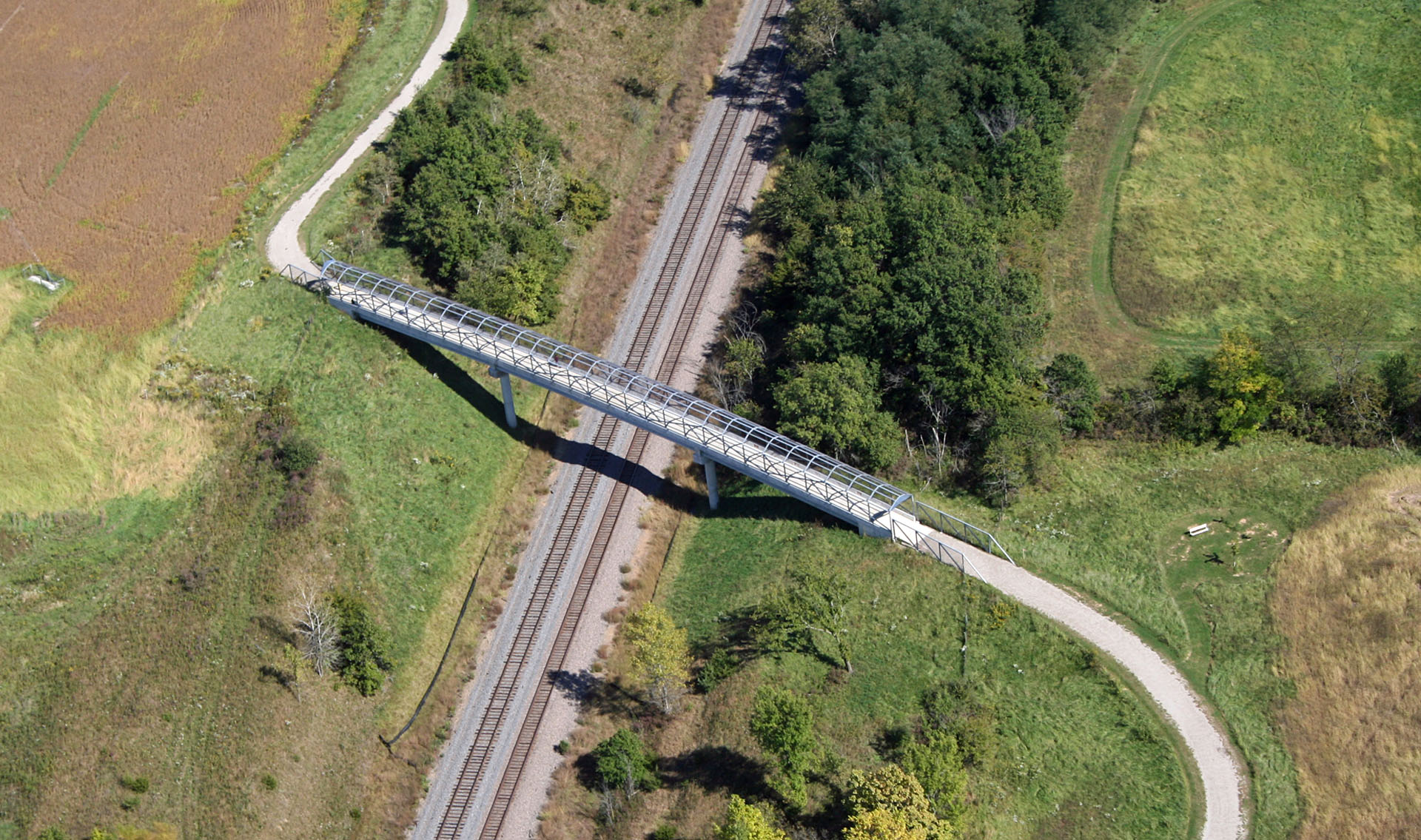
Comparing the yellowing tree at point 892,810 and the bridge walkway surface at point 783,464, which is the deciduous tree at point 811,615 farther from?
the yellowing tree at point 892,810

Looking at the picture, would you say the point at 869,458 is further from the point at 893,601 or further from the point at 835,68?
the point at 835,68

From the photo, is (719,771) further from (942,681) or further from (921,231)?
(921,231)

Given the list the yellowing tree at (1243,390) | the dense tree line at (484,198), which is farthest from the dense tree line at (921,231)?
the dense tree line at (484,198)

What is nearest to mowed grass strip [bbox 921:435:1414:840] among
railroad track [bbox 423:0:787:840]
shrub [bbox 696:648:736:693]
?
shrub [bbox 696:648:736:693]

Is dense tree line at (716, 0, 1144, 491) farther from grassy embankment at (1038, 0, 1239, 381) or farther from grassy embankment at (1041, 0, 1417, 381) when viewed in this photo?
grassy embankment at (1041, 0, 1417, 381)

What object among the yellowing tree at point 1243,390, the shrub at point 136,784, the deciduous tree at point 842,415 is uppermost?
the yellowing tree at point 1243,390
